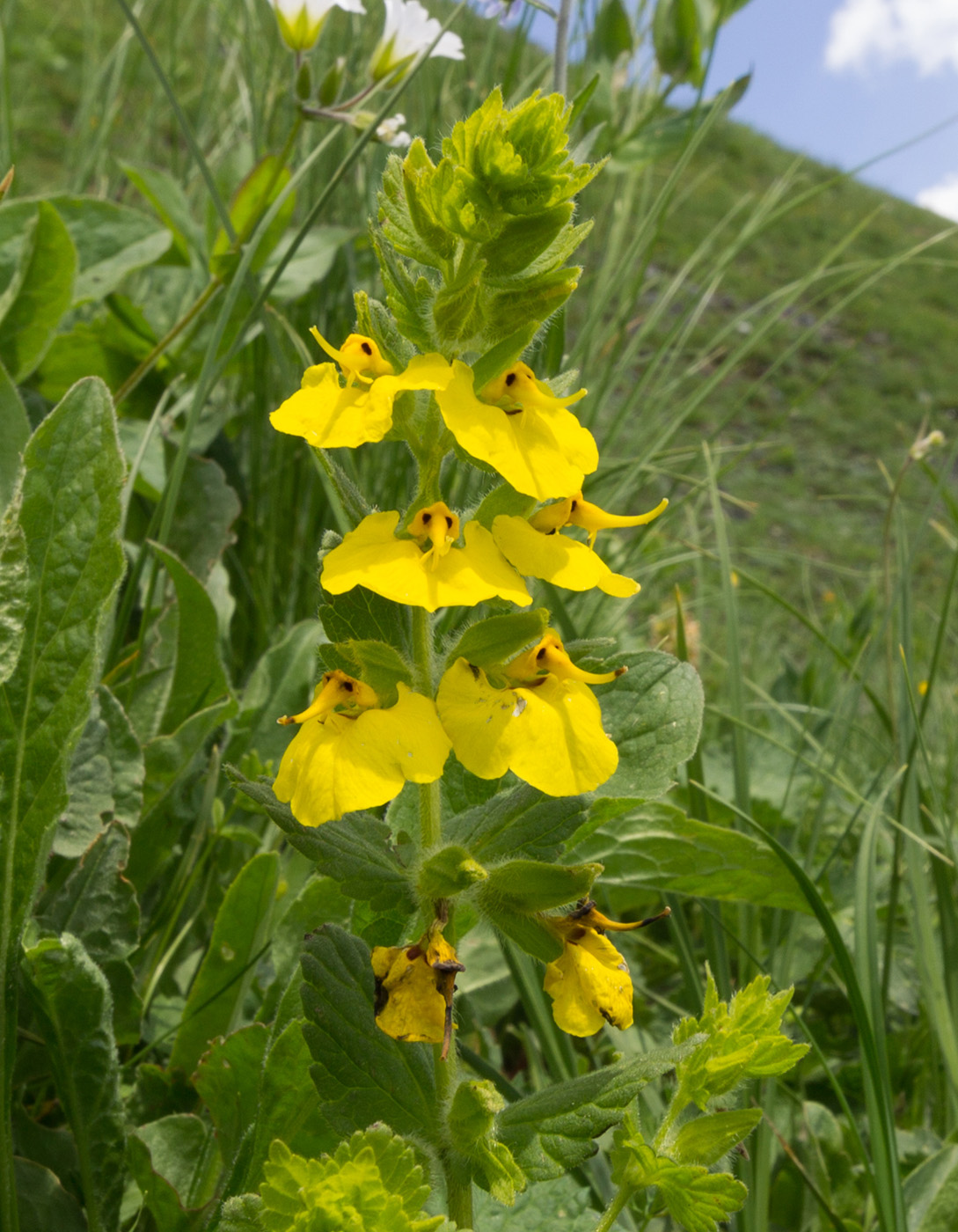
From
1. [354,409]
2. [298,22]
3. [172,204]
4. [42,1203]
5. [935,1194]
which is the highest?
[298,22]

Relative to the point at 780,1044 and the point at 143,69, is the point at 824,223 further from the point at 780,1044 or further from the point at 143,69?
the point at 780,1044

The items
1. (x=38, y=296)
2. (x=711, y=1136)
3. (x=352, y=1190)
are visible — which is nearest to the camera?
(x=352, y=1190)

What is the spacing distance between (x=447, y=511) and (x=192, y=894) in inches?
26.1

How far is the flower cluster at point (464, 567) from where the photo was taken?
48 cm

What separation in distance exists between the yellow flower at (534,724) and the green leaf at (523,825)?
0.21ft

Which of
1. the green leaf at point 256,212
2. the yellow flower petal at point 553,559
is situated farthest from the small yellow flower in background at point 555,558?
the green leaf at point 256,212

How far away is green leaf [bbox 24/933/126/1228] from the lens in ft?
2.27

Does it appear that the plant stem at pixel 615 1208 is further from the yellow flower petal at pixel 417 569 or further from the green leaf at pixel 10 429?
the green leaf at pixel 10 429

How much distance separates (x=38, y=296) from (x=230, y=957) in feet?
2.78

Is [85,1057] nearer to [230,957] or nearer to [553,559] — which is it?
[230,957]

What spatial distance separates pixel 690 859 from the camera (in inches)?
34.0

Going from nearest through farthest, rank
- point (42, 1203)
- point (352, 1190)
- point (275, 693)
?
point (352, 1190) < point (42, 1203) < point (275, 693)

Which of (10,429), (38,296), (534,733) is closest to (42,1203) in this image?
(534,733)

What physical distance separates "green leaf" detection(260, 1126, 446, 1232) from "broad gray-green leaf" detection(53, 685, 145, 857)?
46 cm
